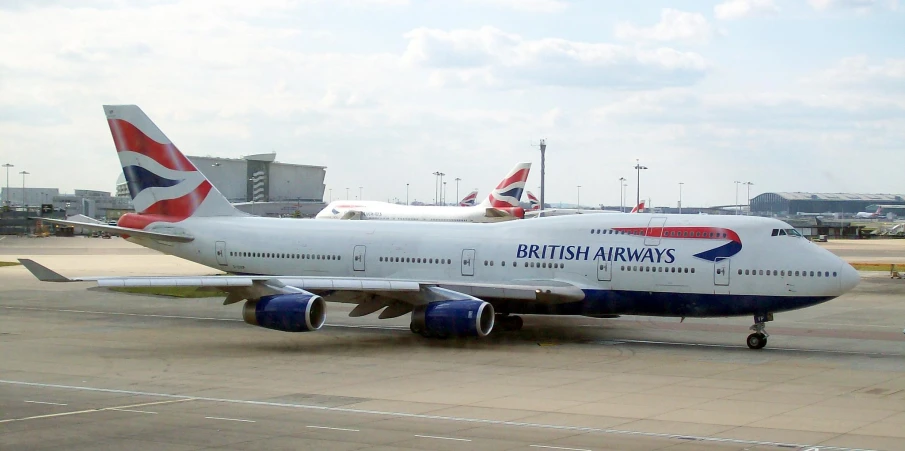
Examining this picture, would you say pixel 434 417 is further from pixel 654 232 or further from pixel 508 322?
pixel 508 322

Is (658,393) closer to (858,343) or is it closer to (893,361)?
(893,361)

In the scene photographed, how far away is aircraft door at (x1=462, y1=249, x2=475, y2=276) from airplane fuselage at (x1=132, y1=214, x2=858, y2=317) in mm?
33

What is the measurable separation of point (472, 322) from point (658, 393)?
773cm

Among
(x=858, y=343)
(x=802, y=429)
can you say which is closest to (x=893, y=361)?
(x=858, y=343)

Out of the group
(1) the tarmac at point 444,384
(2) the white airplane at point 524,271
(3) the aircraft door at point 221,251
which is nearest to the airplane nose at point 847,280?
(2) the white airplane at point 524,271

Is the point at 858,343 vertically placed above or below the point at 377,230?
below

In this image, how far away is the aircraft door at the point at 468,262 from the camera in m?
32.8

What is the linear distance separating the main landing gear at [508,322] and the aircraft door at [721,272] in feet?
23.9

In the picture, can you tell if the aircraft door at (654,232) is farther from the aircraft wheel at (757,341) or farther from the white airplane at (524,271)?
the aircraft wheel at (757,341)

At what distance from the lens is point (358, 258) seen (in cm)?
3475

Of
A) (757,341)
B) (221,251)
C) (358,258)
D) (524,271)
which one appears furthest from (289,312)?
(757,341)

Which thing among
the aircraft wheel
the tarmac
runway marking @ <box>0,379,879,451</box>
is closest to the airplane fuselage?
the aircraft wheel

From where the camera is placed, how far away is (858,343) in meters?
31.7

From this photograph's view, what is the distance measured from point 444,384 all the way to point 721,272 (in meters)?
10.5
